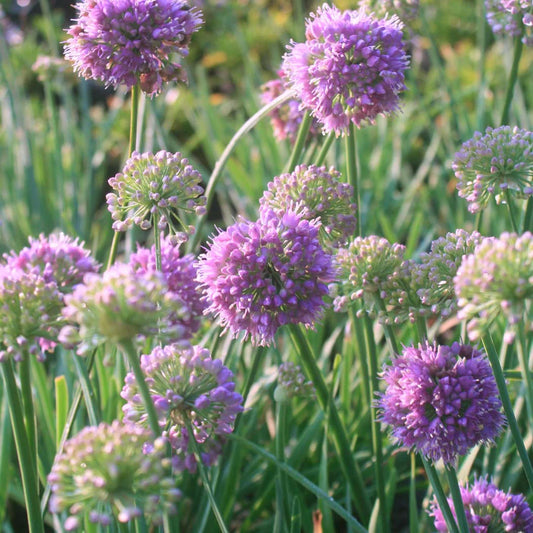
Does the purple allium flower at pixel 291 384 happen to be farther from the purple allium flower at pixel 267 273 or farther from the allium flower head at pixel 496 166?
the allium flower head at pixel 496 166

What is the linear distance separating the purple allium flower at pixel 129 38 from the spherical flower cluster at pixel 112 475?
743 mm

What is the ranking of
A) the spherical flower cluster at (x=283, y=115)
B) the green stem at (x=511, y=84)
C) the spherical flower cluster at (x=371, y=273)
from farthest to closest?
the spherical flower cluster at (x=283, y=115) < the green stem at (x=511, y=84) < the spherical flower cluster at (x=371, y=273)

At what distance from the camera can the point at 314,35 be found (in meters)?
1.33

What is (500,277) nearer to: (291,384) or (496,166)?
(496,166)

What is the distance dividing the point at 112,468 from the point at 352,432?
115 centimetres

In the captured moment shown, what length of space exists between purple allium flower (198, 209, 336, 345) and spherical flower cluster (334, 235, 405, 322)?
7 cm

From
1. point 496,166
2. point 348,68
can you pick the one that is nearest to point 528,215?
point 496,166

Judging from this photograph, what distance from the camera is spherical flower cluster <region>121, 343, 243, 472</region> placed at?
44.0 inches

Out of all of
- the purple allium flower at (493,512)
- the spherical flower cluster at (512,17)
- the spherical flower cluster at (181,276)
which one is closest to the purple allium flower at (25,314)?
the spherical flower cluster at (181,276)

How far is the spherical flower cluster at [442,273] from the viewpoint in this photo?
3.77 ft

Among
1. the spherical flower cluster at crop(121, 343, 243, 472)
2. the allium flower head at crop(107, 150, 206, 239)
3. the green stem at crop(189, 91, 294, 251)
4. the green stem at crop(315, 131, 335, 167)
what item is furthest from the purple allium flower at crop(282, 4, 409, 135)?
the spherical flower cluster at crop(121, 343, 243, 472)

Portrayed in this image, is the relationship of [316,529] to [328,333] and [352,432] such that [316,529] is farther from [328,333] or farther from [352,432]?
[328,333]

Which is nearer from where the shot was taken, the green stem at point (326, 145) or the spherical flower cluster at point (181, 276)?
the spherical flower cluster at point (181, 276)

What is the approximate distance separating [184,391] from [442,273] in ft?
1.52
